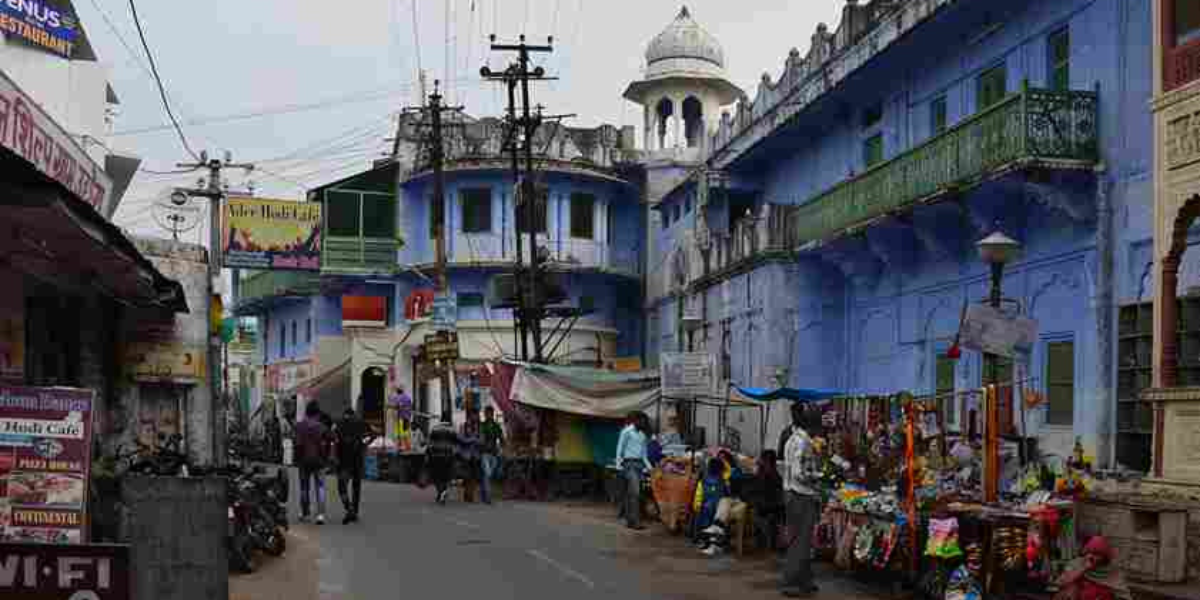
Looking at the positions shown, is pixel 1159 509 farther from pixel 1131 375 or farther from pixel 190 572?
pixel 190 572

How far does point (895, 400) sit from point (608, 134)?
83.8ft

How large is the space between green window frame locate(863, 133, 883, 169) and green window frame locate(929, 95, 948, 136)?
1883mm

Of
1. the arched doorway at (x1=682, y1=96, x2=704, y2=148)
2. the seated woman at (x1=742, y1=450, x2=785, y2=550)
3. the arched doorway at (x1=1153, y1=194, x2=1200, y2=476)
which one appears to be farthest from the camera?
→ the arched doorway at (x1=682, y1=96, x2=704, y2=148)

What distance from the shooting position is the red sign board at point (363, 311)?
42094mm

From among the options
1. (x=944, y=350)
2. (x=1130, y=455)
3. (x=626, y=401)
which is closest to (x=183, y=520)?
(x=1130, y=455)

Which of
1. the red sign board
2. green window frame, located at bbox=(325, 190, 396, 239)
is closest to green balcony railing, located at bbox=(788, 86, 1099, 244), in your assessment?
green window frame, located at bbox=(325, 190, 396, 239)

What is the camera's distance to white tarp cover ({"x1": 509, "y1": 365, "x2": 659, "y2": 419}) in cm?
2470

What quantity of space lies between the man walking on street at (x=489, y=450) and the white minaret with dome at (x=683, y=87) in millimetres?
16350

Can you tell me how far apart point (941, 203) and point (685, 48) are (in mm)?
23318

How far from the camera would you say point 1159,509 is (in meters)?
10.2

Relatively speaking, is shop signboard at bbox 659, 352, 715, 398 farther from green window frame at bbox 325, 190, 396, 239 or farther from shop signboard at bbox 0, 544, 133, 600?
green window frame at bbox 325, 190, 396, 239

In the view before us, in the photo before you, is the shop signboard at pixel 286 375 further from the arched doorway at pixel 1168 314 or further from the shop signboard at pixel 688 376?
the arched doorway at pixel 1168 314

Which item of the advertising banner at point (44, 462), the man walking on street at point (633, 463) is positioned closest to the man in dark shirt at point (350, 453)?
the man walking on street at point (633, 463)

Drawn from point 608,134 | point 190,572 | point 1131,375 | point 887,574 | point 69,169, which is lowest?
point 887,574
